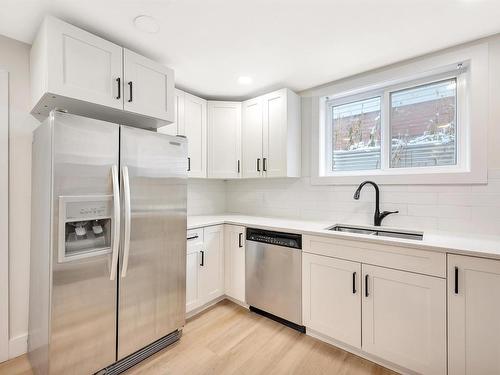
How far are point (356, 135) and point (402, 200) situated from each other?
826 mm

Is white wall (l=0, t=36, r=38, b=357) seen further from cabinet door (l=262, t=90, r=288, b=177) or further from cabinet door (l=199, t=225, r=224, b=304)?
cabinet door (l=262, t=90, r=288, b=177)

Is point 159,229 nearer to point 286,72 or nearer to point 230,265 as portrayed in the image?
point 230,265

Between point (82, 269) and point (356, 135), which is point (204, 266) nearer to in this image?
point (82, 269)

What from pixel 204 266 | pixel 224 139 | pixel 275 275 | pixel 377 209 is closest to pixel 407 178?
pixel 377 209

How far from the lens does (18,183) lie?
1.80 metres

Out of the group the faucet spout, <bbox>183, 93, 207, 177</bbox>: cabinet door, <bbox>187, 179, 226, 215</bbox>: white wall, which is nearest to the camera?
the faucet spout

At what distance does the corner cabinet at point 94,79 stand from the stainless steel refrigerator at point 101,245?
0.25 m

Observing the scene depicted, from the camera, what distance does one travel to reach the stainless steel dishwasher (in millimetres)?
2107

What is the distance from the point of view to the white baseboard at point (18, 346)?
176 centimetres

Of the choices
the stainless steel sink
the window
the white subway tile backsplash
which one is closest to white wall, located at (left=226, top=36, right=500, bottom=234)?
the white subway tile backsplash

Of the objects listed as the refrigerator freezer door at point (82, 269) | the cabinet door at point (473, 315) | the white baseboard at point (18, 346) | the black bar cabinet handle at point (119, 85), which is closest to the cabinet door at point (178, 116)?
the black bar cabinet handle at point (119, 85)

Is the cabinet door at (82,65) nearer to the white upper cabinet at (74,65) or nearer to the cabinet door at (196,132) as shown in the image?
the white upper cabinet at (74,65)

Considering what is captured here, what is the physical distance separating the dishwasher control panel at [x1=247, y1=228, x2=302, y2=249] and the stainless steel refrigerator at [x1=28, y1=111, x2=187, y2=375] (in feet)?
2.47

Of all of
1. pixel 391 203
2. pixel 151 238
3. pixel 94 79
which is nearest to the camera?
pixel 94 79
